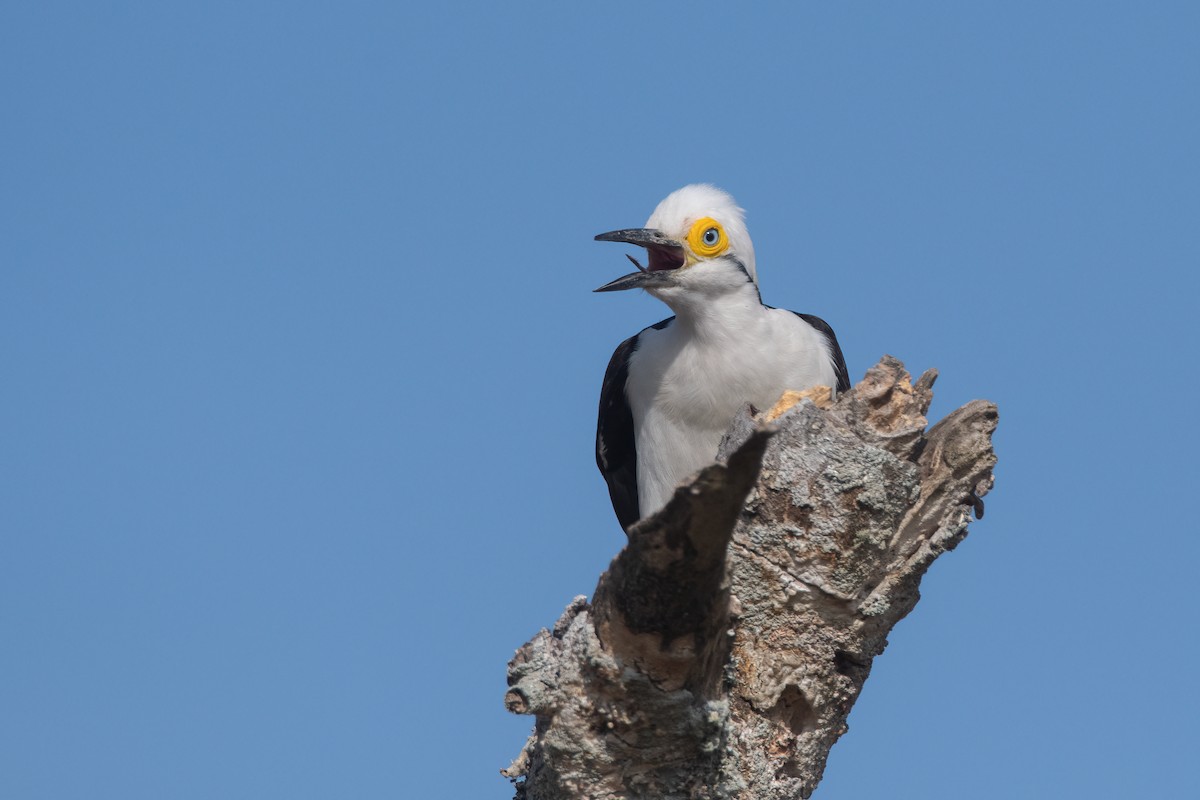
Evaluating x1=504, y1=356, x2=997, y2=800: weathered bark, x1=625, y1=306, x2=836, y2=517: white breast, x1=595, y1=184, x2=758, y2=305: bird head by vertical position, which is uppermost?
x1=595, y1=184, x2=758, y2=305: bird head

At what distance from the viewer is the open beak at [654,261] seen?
9.22 meters

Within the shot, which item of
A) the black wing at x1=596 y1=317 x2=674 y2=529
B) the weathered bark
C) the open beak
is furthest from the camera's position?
Result: the black wing at x1=596 y1=317 x2=674 y2=529

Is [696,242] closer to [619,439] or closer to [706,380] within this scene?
[706,380]

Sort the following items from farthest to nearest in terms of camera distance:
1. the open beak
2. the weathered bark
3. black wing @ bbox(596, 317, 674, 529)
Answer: black wing @ bbox(596, 317, 674, 529), the open beak, the weathered bark

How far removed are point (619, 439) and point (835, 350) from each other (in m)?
1.75

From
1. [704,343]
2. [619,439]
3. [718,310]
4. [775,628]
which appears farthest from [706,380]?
[775,628]

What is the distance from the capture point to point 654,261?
9797 mm

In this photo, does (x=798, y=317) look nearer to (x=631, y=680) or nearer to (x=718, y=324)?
(x=718, y=324)

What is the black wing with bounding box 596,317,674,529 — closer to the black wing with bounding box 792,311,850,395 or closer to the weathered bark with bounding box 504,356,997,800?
the black wing with bounding box 792,311,850,395

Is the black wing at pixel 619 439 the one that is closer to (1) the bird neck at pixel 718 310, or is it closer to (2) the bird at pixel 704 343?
(2) the bird at pixel 704 343

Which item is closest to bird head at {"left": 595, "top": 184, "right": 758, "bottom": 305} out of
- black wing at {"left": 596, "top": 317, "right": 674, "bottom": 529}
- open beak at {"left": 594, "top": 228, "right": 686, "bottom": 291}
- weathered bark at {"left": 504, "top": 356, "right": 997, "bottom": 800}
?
open beak at {"left": 594, "top": 228, "right": 686, "bottom": 291}

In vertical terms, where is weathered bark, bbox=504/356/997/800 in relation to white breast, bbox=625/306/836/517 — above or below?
below

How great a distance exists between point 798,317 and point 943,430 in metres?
3.69

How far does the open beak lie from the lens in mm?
9219
